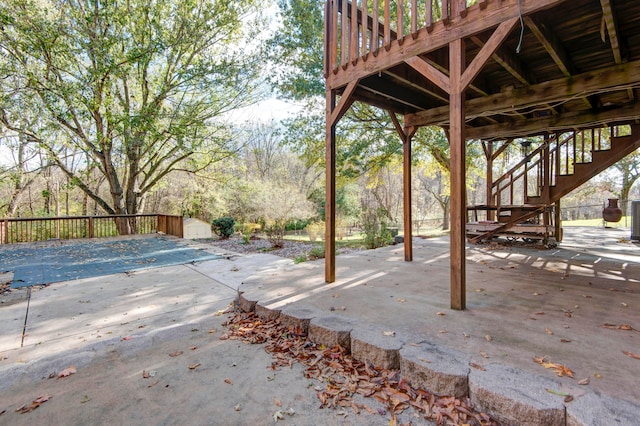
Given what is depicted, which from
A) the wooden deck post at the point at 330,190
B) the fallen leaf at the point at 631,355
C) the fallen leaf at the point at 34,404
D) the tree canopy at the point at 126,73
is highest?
the tree canopy at the point at 126,73

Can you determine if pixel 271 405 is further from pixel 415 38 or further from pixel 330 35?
pixel 330 35

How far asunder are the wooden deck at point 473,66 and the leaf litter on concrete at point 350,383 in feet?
3.46

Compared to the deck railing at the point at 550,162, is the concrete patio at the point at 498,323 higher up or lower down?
lower down

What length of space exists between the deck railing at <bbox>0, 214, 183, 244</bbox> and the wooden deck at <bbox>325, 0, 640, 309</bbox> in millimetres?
8686

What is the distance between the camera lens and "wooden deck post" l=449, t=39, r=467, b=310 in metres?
2.47

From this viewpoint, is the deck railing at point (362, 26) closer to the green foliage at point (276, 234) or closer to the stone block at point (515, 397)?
the stone block at point (515, 397)

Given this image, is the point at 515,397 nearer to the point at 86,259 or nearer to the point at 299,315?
the point at 299,315

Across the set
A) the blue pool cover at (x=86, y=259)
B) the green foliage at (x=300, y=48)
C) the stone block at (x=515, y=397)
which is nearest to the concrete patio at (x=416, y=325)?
the stone block at (x=515, y=397)

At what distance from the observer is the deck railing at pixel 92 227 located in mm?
9969

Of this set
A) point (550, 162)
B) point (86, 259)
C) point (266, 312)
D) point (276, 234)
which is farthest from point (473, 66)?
point (86, 259)

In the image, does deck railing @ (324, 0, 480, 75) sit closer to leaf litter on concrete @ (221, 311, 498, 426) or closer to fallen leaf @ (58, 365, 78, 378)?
leaf litter on concrete @ (221, 311, 498, 426)

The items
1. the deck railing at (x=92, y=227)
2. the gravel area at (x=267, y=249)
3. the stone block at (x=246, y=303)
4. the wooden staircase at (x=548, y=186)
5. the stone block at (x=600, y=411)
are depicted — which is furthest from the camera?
the deck railing at (x=92, y=227)

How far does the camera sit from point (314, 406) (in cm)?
166

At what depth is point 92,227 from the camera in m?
10.4
